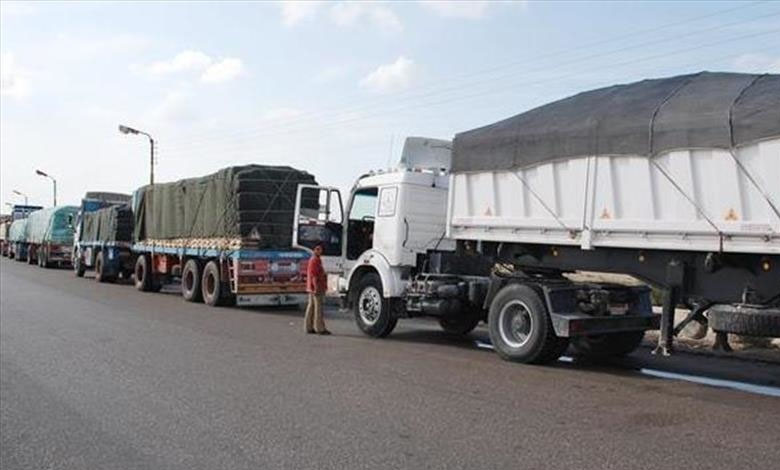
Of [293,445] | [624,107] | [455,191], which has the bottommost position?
[293,445]

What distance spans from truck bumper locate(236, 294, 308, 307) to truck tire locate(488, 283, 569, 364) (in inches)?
337

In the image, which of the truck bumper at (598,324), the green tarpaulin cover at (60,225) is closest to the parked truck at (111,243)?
the green tarpaulin cover at (60,225)

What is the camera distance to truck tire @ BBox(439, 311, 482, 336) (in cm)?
1391

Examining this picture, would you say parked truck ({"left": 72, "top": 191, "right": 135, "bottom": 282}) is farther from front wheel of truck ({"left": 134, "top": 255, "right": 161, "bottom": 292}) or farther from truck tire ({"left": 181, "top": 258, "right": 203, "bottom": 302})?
truck tire ({"left": 181, "top": 258, "right": 203, "bottom": 302})

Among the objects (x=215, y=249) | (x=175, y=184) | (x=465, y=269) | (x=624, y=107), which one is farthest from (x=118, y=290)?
(x=624, y=107)

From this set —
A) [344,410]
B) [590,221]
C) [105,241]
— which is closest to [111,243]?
[105,241]

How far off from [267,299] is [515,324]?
29.6 feet

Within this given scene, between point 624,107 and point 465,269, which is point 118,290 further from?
point 624,107

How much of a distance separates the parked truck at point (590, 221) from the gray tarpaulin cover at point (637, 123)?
0.8 inches

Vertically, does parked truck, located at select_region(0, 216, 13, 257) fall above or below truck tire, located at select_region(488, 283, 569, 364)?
above

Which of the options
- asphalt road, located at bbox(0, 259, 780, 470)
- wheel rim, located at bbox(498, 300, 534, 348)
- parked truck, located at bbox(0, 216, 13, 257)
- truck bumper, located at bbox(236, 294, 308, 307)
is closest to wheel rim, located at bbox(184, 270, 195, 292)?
truck bumper, located at bbox(236, 294, 308, 307)

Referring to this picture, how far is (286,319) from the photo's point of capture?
16844 mm

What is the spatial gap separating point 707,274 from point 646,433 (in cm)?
302

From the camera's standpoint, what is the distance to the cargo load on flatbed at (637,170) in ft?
28.0
